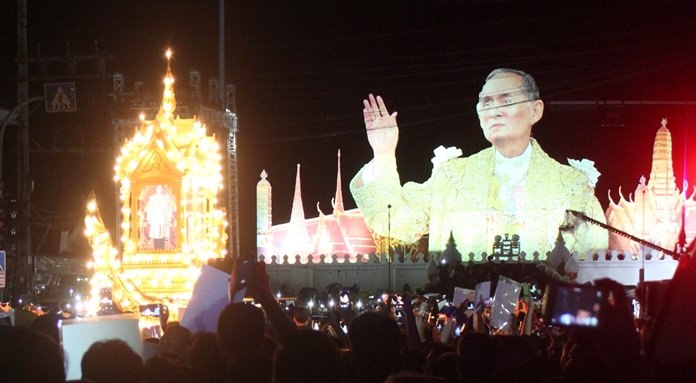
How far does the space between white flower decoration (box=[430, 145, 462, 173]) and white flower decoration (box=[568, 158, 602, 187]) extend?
4352 mm

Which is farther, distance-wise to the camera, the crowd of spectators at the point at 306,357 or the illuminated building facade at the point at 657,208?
the illuminated building facade at the point at 657,208

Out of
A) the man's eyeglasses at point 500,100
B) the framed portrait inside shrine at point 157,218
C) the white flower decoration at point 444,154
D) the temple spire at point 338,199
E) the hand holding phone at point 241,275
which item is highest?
the man's eyeglasses at point 500,100

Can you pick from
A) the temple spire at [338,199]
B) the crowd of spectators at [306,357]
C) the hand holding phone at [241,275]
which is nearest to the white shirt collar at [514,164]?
the temple spire at [338,199]

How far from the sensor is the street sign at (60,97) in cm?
2172

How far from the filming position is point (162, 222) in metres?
14.2

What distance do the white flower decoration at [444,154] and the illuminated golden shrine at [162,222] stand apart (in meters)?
23.8

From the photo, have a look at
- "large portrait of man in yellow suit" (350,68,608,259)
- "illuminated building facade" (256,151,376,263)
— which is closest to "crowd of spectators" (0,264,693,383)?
"large portrait of man in yellow suit" (350,68,608,259)

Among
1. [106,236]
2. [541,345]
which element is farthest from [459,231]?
[541,345]

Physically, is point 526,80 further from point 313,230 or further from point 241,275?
point 241,275

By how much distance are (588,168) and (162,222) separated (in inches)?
999

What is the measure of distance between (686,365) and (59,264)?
29.9m

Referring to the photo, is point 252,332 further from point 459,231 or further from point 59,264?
point 459,231

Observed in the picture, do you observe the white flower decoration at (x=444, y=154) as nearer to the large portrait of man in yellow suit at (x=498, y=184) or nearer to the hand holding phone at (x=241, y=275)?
the large portrait of man in yellow suit at (x=498, y=184)

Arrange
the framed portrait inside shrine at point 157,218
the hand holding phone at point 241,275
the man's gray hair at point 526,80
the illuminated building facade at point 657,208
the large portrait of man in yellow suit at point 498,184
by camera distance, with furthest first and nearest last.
Result: the illuminated building facade at point 657,208
the large portrait of man in yellow suit at point 498,184
the man's gray hair at point 526,80
the framed portrait inside shrine at point 157,218
the hand holding phone at point 241,275
